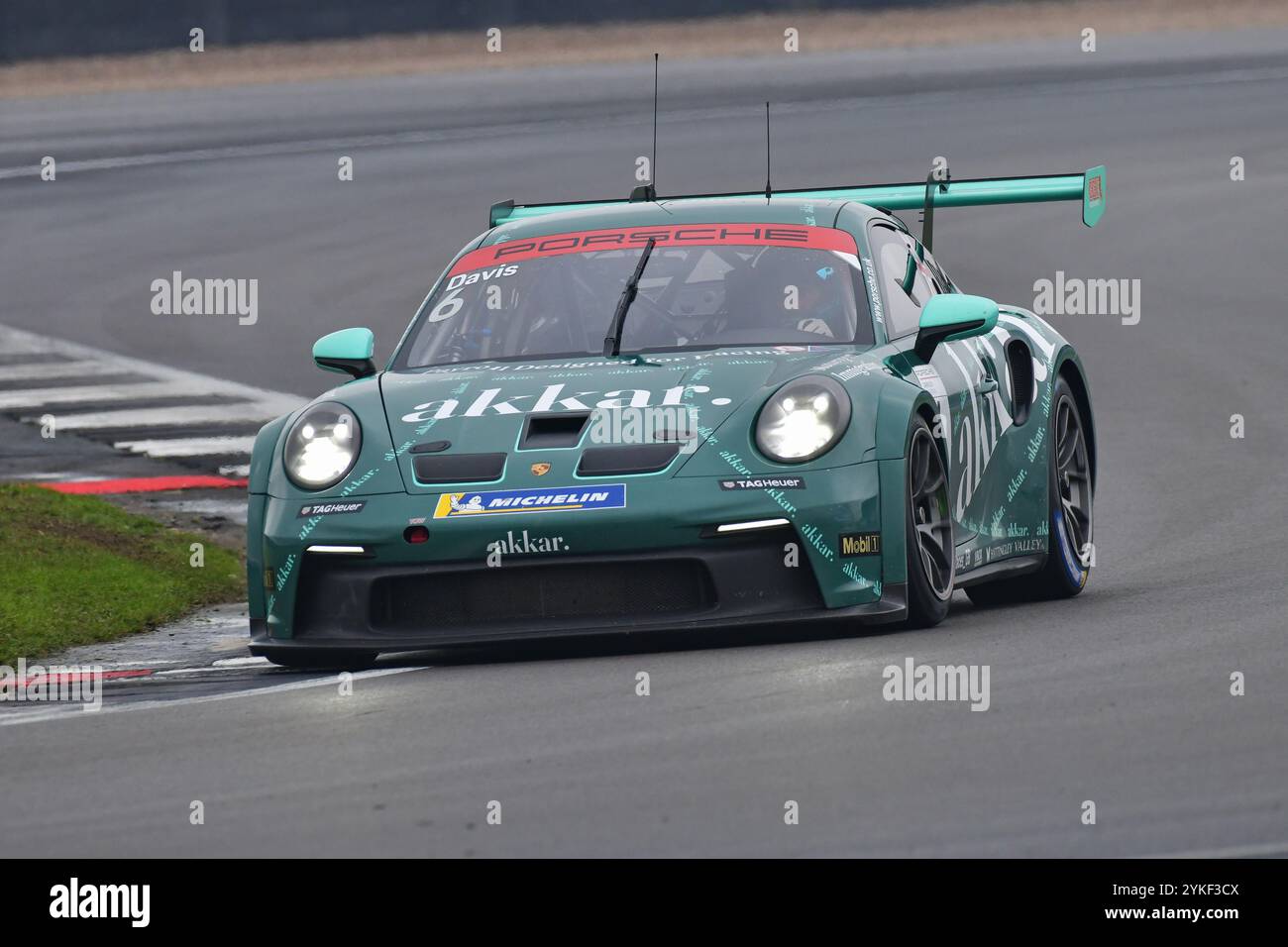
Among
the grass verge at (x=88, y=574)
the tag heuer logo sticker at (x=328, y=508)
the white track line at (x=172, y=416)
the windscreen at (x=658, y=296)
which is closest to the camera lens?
the tag heuer logo sticker at (x=328, y=508)

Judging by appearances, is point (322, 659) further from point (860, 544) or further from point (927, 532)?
point (927, 532)

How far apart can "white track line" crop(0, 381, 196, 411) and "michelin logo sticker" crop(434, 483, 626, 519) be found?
10471mm

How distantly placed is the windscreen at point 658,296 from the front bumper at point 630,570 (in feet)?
3.37

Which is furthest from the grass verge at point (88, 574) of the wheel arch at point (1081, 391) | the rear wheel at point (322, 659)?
the wheel arch at point (1081, 391)

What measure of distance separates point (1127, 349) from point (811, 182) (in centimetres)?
656

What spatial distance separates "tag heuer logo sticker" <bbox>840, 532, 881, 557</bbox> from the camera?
23.8 ft

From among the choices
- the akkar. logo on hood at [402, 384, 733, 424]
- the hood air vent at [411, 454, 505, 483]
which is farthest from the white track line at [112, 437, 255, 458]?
the hood air vent at [411, 454, 505, 483]

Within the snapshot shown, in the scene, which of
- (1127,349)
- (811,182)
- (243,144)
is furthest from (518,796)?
(243,144)

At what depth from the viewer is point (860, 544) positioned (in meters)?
7.28

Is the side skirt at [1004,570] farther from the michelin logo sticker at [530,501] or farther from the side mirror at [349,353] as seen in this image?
the side mirror at [349,353]

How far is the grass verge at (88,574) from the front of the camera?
9.63 meters

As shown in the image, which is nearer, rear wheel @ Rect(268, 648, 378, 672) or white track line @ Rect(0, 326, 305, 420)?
rear wheel @ Rect(268, 648, 378, 672)

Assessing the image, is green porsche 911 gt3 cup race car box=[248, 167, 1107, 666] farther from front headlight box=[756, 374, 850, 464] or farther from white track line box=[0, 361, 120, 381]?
white track line box=[0, 361, 120, 381]

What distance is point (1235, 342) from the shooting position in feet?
58.6
